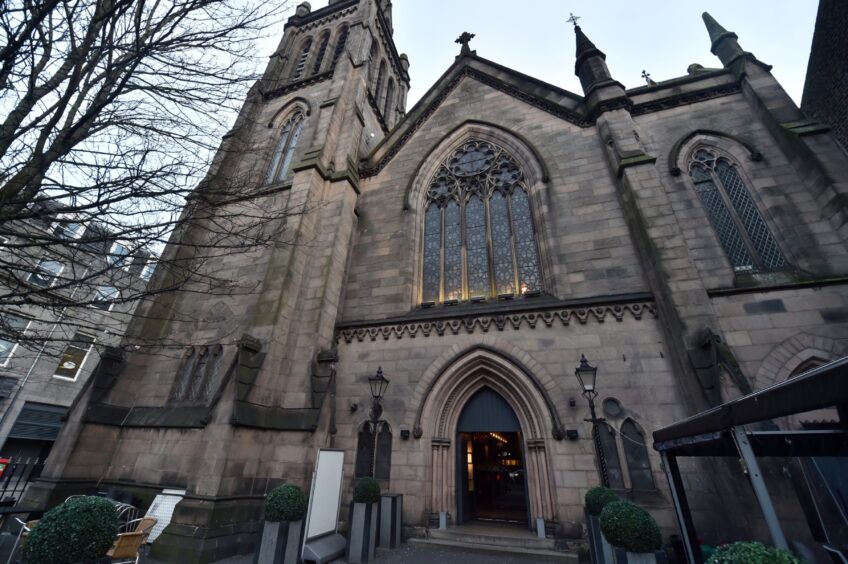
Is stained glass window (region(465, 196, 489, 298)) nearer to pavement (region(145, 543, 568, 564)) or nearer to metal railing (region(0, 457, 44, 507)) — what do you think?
pavement (region(145, 543, 568, 564))

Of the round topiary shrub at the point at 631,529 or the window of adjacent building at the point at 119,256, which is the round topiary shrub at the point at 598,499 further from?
the window of adjacent building at the point at 119,256

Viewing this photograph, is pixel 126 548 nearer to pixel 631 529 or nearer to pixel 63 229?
pixel 63 229

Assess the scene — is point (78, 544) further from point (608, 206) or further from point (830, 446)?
point (608, 206)

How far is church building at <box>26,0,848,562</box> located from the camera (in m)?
6.73

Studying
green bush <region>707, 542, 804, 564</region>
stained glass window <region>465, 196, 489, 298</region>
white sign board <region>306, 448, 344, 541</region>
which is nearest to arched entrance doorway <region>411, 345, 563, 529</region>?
white sign board <region>306, 448, 344, 541</region>

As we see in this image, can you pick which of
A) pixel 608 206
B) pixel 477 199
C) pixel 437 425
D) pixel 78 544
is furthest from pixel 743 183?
pixel 78 544

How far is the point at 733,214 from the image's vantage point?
870 centimetres

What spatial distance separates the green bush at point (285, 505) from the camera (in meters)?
5.46

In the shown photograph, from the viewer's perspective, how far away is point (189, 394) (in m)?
8.77

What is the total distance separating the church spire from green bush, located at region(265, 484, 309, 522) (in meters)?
16.3

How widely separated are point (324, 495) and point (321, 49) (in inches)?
866

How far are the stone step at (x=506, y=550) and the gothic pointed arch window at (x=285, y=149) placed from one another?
12.3 meters

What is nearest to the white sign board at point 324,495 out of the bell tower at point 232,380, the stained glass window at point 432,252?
the bell tower at point 232,380

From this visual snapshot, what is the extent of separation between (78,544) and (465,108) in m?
14.4
